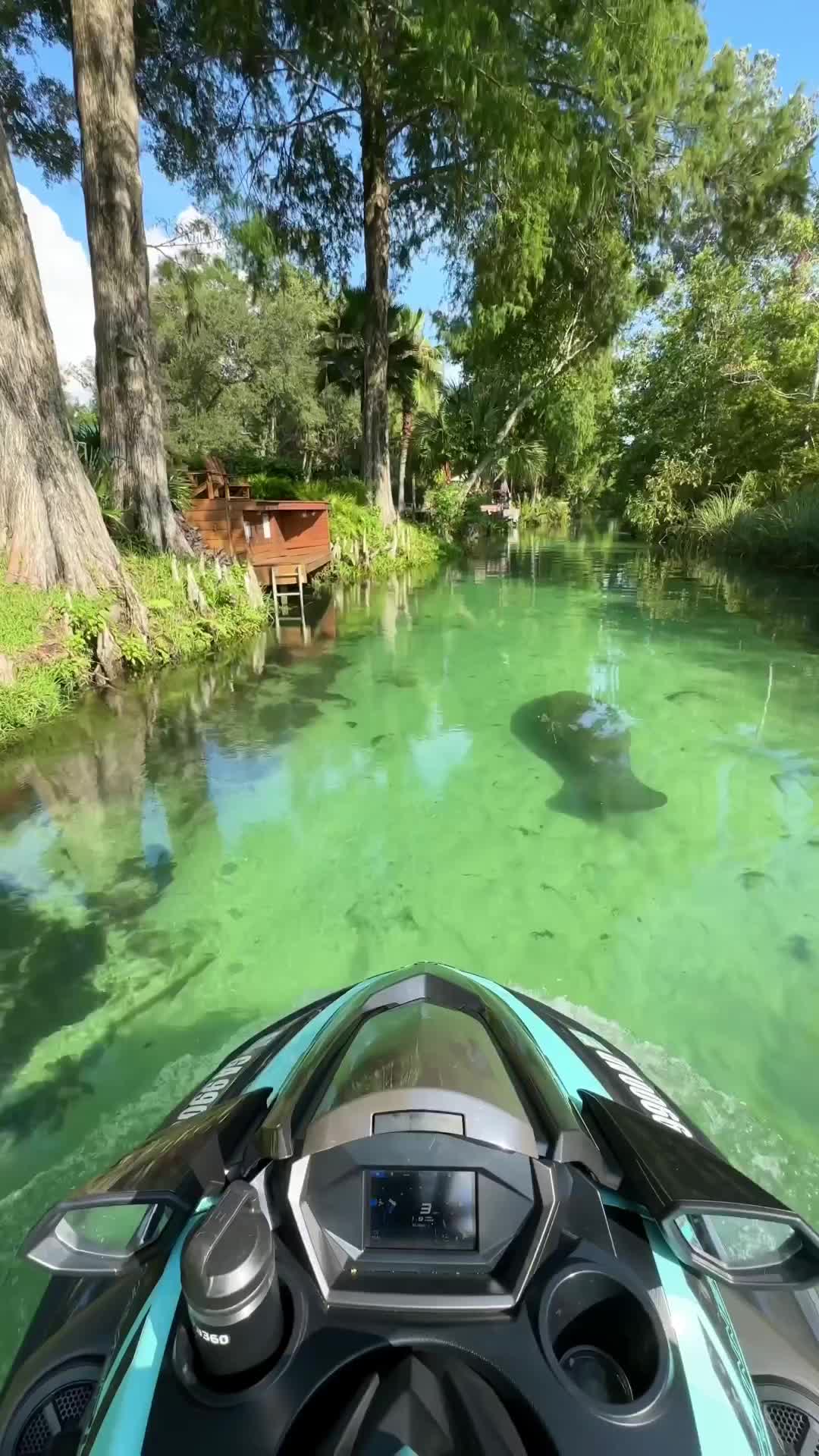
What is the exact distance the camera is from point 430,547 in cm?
2072

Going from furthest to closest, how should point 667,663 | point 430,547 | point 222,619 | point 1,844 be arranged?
point 430,547 < point 222,619 < point 667,663 < point 1,844

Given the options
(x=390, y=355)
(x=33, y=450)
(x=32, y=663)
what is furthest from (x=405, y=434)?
(x=32, y=663)

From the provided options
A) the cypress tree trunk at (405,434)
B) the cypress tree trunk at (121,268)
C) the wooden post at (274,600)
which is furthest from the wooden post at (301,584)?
the cypress tree trunk at (405,434)

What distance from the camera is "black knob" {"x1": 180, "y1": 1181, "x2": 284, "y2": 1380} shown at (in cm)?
95

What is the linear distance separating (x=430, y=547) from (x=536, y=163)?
9.85m

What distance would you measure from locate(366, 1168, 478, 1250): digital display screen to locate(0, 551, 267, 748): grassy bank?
18.9 feet

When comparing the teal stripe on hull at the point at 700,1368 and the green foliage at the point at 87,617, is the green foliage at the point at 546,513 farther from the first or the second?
the teal stripe on hull at the point at 700,1368

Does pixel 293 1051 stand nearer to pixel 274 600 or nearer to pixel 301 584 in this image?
pixel 274 600

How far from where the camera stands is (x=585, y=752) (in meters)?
5.85

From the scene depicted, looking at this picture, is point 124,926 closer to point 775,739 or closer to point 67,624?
point 67,624

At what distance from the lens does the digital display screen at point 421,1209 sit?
1.21 m

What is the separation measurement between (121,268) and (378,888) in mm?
9241

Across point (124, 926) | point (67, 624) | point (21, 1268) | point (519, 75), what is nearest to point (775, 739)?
point (124, 926)

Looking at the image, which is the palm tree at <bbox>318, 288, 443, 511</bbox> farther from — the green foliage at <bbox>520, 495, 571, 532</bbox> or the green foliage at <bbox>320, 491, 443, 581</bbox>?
the green foliage at <bbox>520, 495, 571, 532</bbox>
